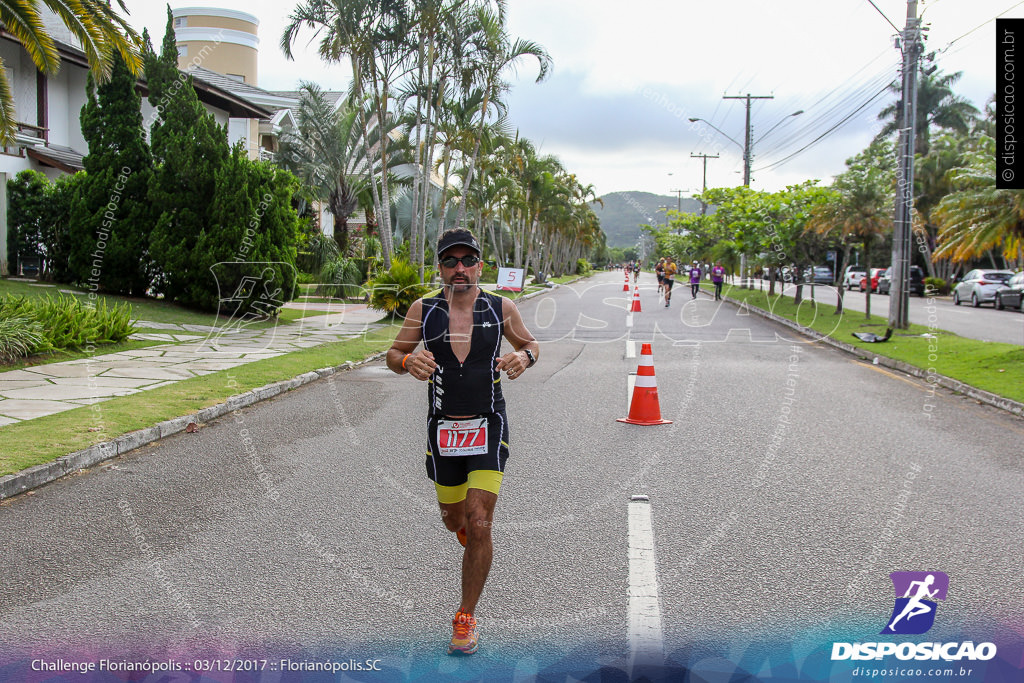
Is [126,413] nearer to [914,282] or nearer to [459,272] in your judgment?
[459,272]

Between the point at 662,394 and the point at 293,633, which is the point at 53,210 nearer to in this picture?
the point at 662,394

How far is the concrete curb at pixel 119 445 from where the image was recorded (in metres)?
6.27

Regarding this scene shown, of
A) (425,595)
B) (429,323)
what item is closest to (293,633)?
(425,595)

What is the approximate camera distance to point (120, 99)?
1919 centimetres

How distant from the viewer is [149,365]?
12141mm

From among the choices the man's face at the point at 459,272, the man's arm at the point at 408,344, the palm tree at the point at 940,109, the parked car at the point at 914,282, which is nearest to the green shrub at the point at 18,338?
the man's arm at the point at 408,344

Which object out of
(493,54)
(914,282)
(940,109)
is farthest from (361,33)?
(940,109)

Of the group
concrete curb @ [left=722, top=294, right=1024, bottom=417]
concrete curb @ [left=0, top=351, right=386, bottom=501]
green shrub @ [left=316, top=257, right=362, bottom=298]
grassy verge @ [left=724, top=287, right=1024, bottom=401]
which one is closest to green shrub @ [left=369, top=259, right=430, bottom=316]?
green shrub @ [left=316, top=257, right=362, bottom=298]

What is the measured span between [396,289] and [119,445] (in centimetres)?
1339

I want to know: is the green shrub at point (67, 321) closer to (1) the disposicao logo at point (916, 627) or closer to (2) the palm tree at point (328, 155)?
(1) the disposicao logo at point (916, 627)

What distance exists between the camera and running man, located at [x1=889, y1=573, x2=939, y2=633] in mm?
4172

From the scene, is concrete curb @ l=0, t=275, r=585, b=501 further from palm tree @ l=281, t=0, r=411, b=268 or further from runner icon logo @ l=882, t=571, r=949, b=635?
palm tree @ l=281, t=0, r=411, b=268

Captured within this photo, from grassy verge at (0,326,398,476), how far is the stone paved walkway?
283mm

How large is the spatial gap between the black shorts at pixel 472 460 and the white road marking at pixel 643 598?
926 mm
